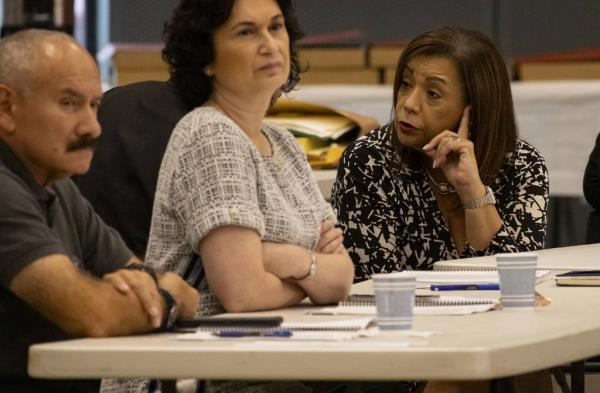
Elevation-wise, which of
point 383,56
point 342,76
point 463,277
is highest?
point 463,277

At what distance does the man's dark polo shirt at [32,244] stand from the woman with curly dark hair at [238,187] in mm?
113

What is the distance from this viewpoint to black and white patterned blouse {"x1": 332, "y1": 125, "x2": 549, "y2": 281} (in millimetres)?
3803

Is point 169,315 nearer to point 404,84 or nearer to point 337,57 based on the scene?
point 404,84

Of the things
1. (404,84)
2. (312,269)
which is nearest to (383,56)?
(404,84)

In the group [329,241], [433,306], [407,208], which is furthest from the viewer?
[407,208]

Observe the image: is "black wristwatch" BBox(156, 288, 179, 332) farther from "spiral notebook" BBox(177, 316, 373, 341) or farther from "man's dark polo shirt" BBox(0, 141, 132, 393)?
"man's dark polo shirt" BBox(0, 141, 132, 393)

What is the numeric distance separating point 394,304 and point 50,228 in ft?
2.11

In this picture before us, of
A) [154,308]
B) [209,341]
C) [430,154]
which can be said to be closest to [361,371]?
[209,341]

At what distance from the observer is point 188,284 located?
2.64 metres

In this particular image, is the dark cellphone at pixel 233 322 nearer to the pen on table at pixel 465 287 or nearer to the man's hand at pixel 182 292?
the man's hand at pixel 182 292

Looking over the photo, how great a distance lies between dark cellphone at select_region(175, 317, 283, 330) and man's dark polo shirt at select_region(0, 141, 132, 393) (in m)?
0.25

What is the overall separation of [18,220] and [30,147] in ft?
0.71

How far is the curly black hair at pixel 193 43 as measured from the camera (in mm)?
2980

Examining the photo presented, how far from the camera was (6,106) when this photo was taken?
254cm
